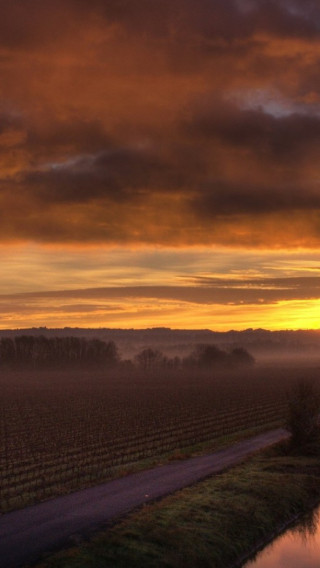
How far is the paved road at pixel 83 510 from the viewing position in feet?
79.7

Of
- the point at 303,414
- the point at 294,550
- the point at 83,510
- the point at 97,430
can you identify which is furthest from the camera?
the point at 97,430

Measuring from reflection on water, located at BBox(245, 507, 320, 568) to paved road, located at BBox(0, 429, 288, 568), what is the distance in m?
6.60

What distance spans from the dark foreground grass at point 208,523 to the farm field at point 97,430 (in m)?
6.82

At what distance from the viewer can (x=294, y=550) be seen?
93.0 ft

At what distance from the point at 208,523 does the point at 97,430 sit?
104ft

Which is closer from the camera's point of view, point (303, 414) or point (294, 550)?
point (294, 550)

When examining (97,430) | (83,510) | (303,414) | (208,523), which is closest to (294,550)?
(208,523)

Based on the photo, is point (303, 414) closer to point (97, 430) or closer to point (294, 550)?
point (294, 550)

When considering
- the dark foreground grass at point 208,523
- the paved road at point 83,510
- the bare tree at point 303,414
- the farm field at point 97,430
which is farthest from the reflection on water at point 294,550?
the bare tree at point 303,414

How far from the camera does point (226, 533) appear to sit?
1127 inches

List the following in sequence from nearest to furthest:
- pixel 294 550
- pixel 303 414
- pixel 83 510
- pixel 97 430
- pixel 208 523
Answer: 1. pixel 294 550
2. pixel 208 523
3. pixel 83 510
4. pixel 303 414
5. pixel 97 430

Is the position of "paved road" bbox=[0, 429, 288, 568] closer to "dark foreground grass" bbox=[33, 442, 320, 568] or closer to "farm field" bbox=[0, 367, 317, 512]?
"dark foreground grass" bbox=[33, 442, 320, 568]

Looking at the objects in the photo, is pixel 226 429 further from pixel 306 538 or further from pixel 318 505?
pixel 306 538

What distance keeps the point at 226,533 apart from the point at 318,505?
9420 mm
